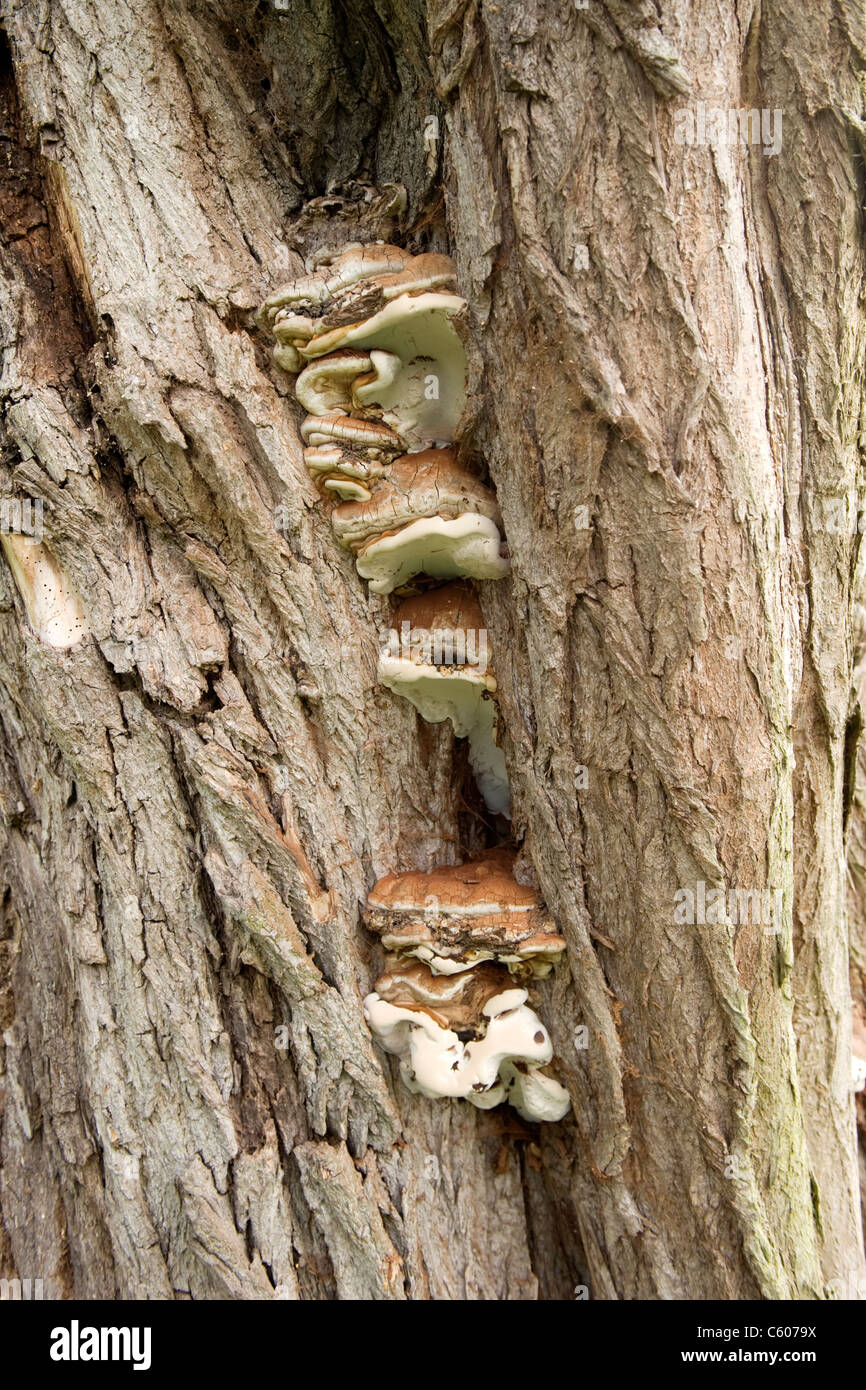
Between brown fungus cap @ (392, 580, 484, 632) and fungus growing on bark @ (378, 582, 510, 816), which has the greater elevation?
brown fungus cap @ (392, 580, 484, 632)

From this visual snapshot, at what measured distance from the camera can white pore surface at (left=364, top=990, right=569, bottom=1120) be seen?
252 centimetres

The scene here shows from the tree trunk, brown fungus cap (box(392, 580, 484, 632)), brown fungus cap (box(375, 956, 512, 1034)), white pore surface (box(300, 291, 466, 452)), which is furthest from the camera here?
brown fungus cap (box(392, 580, 484, 632))

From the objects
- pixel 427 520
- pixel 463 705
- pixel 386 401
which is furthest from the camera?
pixel 463 705

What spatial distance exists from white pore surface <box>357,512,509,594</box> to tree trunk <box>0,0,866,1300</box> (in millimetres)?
92

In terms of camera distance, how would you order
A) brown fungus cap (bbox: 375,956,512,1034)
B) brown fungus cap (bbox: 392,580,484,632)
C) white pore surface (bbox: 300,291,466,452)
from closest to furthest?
white pore surface (bbox: 300,291,466,452) < brown fungus cap (bbox: 375,956,512,1034) < brown fungus cap (bbox: 392,580,484,632)

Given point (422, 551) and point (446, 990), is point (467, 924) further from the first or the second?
point (422, 551)

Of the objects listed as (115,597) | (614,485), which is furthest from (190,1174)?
(614,485)

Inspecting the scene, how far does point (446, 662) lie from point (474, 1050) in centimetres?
127

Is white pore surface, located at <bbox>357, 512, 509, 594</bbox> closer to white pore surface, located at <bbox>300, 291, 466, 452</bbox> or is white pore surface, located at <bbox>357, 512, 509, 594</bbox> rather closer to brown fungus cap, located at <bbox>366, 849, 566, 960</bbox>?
white pore surface, located at <bbox>300, 291, 466, 452</bbox>

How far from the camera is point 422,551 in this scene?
2.66 metres

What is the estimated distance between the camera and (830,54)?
2.31m

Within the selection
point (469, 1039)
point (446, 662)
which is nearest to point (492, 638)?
point (446, 662)

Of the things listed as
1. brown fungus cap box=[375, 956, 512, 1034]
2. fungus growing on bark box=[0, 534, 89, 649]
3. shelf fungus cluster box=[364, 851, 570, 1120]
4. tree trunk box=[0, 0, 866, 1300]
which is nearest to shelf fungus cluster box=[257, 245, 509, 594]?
tree trunk box=[0, 0, 866, 1300]

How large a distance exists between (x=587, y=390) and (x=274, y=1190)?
106 inches
